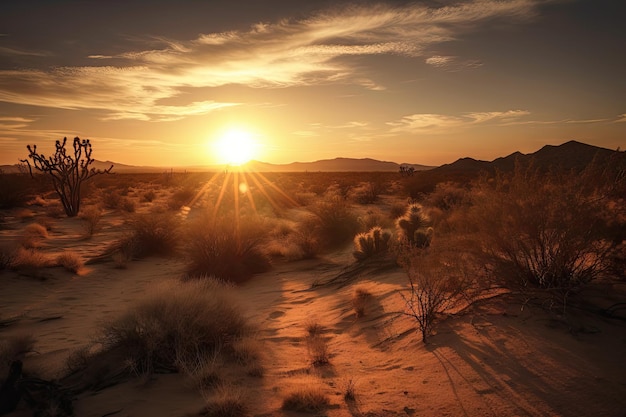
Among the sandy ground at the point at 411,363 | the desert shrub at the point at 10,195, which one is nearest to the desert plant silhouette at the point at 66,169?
the desert shrub at the point at 10,195

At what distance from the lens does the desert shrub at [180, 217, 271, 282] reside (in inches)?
421

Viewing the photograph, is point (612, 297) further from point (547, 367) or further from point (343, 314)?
point (343, 314)

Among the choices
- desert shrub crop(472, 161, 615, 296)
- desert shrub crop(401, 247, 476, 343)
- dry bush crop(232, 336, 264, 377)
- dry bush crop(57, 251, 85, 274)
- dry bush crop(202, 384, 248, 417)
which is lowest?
dry bush crop(57, 251, 85, 274)

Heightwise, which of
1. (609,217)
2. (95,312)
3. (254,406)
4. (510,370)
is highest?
(609,217)

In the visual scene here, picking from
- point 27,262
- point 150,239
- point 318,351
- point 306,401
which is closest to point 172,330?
point 318,351

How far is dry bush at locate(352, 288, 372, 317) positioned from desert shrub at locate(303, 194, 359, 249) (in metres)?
6.43

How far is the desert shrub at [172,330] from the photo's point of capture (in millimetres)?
4809

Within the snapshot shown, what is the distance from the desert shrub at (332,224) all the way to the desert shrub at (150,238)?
4.99 m

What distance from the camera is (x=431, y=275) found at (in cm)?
545

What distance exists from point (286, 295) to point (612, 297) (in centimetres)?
606

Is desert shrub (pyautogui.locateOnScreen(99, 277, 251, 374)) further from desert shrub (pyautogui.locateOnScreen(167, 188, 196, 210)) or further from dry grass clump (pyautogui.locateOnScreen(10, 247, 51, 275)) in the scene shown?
desert shrub (pyautogui.locateOnScreen(167, 188, 196, 210))

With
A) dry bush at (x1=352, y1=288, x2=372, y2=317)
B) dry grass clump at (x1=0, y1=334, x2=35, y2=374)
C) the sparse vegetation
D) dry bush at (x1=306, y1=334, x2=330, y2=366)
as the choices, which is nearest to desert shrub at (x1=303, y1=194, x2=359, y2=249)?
the sparse vegetation

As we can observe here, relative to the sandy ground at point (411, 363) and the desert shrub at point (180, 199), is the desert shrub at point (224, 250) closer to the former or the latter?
the sandy ground at point (411, 363)

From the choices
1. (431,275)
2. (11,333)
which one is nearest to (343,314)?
(431,275)
